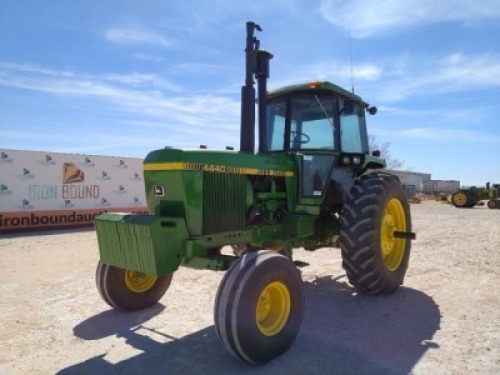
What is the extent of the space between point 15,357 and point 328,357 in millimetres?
2801

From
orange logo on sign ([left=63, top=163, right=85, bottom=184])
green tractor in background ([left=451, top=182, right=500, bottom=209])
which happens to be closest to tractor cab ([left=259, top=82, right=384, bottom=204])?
orange logo on sign ([left=63, top=163, right=85, bottom=184])

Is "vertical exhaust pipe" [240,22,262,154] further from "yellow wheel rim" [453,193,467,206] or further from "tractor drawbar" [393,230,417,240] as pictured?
"yellow wheel rim" [453,193,467,206]

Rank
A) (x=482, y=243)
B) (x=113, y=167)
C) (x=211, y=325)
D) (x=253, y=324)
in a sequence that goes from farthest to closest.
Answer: (x=113, y=167)
(x=482, y=243)
(x=211, y=325)
(x=253, y=324)

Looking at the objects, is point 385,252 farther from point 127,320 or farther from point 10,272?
point 10,272

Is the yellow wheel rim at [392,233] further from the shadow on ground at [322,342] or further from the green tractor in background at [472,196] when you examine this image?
the green tractor in background at [472,196]

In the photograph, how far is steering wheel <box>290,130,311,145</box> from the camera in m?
5.98

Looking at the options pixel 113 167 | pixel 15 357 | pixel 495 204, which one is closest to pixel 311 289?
pixel 15 357

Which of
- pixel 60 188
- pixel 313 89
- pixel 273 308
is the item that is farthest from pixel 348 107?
pixel 60 188

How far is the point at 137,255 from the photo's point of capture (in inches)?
168

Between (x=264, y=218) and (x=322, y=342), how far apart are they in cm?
166

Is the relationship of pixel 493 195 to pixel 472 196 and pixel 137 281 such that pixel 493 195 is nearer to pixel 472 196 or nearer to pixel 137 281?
pixel 472 196

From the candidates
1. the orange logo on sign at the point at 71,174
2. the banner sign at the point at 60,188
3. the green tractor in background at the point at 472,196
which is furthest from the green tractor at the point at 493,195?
the orange logo on sign at the point at 71,174

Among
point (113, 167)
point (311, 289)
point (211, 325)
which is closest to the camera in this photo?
point (211, 325)

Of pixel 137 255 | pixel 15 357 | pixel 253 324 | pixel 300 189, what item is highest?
pixel 300 189
